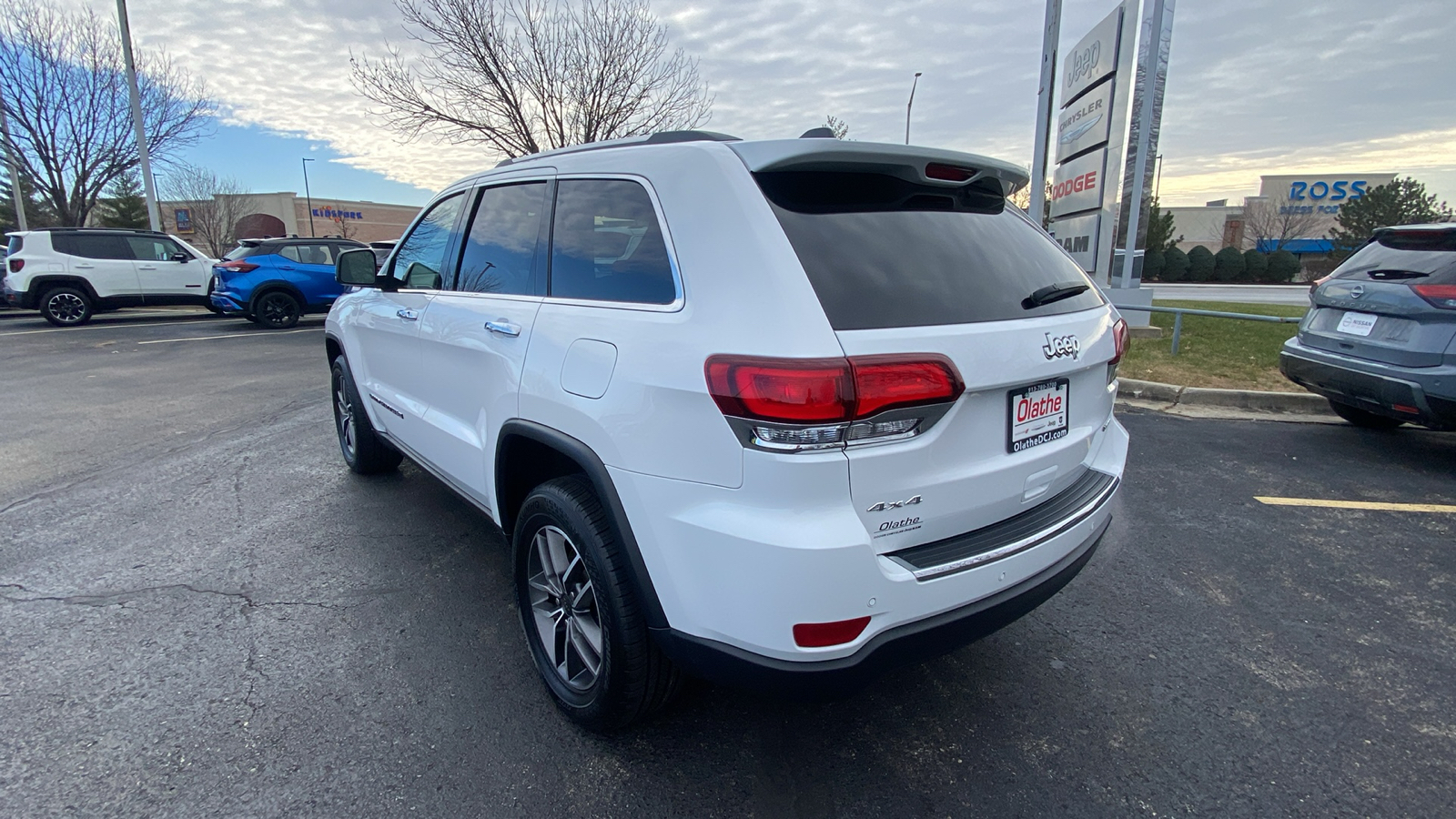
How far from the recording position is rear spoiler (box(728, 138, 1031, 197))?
199cm

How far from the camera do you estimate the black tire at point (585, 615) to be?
2.08m

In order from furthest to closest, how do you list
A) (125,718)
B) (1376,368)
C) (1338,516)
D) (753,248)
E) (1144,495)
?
(1376,368) < (1144,495) < (1338,516) < (125,718) < (753,248)

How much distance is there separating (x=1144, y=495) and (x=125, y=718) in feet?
16.7

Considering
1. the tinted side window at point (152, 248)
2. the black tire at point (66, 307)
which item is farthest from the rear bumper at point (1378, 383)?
the black tire at point (66, 307)

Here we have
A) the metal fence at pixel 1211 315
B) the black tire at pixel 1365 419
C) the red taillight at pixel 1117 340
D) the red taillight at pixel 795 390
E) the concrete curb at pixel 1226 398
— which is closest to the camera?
the red taillight at pixel 795 390

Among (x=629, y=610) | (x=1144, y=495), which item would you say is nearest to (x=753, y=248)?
(x=629, y=610)

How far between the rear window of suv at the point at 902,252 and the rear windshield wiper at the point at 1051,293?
0.02 m

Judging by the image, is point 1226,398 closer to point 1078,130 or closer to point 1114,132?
point 1114,132

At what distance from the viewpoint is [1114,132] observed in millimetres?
10547

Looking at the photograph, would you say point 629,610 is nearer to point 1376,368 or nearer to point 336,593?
point 336,593

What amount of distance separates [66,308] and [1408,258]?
65.2ft

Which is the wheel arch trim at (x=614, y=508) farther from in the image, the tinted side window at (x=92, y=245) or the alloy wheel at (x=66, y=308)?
the alloy wheel at (x=66, y=308)

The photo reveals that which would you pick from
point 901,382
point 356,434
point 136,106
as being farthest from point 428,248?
point 136,106

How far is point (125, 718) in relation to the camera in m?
2.43
